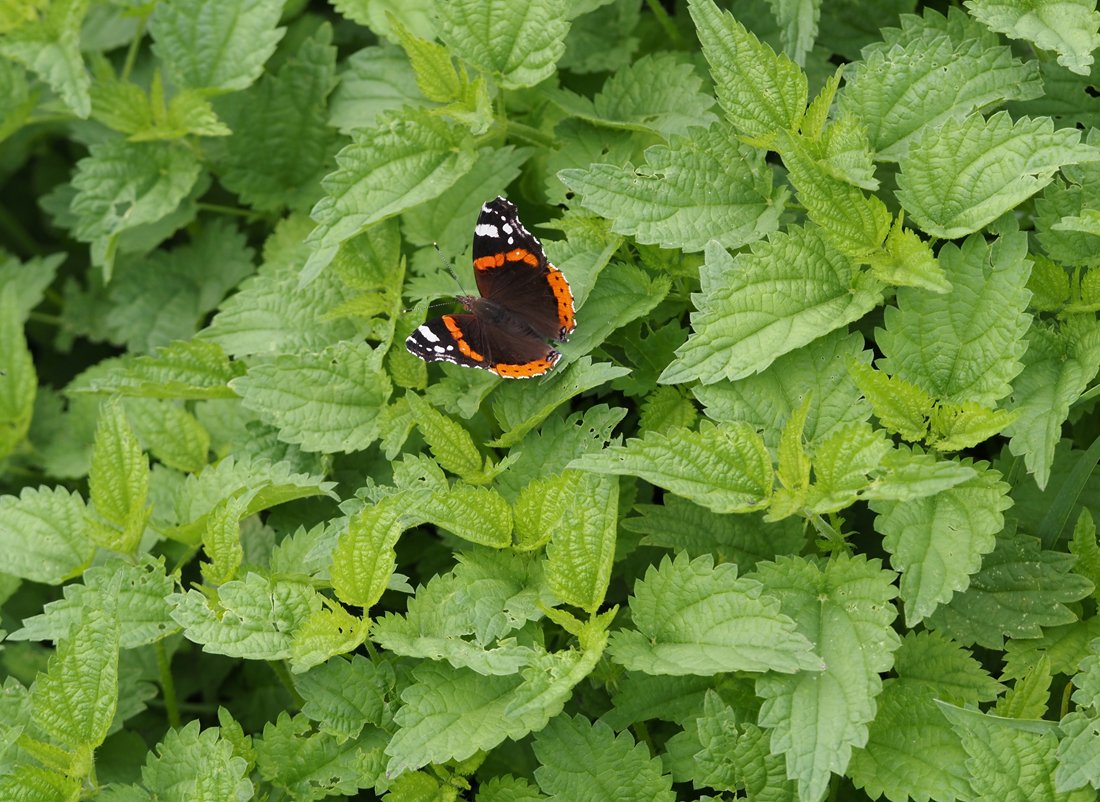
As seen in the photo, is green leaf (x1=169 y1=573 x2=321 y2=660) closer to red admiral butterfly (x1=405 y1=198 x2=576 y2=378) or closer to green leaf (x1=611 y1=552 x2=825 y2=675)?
red admiral butterfly (x1=405 y1=198 x2=576 y2=378)

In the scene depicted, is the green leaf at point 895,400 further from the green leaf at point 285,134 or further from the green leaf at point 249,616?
the green leaf at point 285,134

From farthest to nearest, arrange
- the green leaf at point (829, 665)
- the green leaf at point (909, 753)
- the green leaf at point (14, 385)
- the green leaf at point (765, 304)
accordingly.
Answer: the green leaf at point (14, 385)
the green leaf at point (765, 304)
the green leaf at point (909, 753)
the green leaf at point (829, 665)

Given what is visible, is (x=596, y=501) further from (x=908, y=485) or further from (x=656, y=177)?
(x=656, y=177)

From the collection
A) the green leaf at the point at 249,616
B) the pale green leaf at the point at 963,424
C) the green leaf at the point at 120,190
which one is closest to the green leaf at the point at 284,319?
the green leaf at the point at 120,190

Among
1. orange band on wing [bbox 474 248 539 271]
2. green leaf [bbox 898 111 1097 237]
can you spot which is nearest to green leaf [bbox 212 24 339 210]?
orange band on wing [bbox 474 248 539 271]

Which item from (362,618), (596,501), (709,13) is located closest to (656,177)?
(709,13)

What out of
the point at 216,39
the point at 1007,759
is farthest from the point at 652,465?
the point at 216,39

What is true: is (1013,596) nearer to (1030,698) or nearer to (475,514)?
(1030,698)
